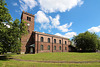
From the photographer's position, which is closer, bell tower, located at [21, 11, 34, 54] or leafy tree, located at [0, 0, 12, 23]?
leafy tree, located at [0, 0, 12, 23]

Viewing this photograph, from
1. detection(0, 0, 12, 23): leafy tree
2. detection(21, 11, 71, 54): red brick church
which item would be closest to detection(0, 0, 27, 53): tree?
detection(0, 0, 12, 23): leafy tree

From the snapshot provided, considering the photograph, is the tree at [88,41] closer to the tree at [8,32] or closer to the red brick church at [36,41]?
the red brick church at [36,41]

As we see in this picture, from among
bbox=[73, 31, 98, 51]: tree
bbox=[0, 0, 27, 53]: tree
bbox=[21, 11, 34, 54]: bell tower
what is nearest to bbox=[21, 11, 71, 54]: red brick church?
bbox=[21, 11, 34, 54]: bell tower

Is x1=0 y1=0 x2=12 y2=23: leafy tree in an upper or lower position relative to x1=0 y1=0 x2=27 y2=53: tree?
upper

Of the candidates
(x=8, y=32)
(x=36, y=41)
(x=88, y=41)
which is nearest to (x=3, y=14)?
(x=8, y=32)

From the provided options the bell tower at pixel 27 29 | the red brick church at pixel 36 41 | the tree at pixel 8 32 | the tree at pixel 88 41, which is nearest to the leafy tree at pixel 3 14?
the tree at pixel 8 32

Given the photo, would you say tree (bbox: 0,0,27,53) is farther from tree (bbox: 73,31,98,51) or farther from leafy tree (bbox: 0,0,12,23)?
tree (bbox: 73,31,98,51)

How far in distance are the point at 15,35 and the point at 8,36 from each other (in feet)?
4.55

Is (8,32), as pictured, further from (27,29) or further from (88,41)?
(88,41)

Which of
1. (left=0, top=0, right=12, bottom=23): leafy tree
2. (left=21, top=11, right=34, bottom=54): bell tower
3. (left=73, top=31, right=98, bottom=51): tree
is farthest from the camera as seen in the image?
(left=73, top=31, right=98, bottom=51): tree

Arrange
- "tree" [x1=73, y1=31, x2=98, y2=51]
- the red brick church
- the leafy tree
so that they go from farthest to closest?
"tree" [x1=73, y1=31, x2=98, y2=51]
the red brick church
the leafy tree

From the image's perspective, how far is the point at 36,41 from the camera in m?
28.0

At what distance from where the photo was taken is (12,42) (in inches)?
580

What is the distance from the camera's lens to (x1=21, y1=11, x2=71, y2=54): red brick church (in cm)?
2830
